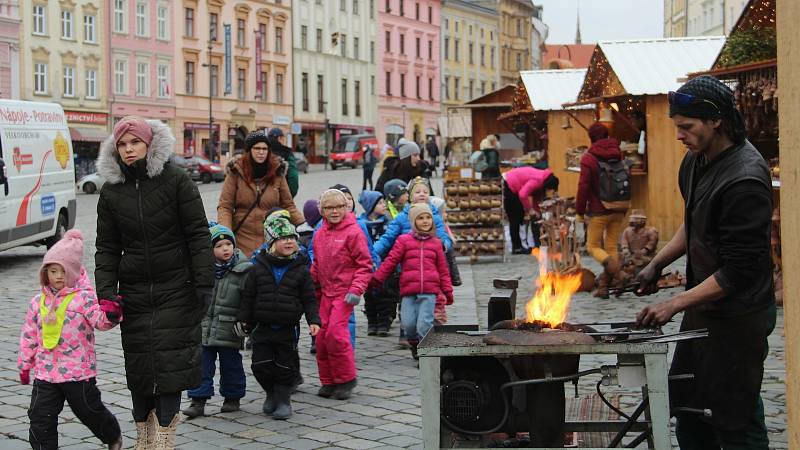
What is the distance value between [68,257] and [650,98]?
42.2ft

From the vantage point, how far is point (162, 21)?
2539 inches

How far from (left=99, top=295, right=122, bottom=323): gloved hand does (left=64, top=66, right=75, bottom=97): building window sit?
5271cm

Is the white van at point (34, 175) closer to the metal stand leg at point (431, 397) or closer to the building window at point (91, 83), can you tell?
the metal stand leg at point (431, 397)

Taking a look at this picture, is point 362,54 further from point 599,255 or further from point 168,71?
point 599,255

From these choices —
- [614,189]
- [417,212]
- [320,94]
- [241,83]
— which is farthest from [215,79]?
[417,212]

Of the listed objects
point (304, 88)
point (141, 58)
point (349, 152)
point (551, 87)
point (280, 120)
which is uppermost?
point (141, 58)

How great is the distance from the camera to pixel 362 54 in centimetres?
8756

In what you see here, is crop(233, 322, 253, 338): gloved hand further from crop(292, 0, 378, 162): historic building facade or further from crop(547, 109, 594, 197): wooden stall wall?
crop(292, 0, 378, 162): historic building facade

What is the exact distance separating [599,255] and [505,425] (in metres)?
8.61

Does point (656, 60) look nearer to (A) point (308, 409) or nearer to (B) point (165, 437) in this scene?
(A) point (308, 409)

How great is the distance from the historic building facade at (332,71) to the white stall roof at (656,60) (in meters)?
55.9

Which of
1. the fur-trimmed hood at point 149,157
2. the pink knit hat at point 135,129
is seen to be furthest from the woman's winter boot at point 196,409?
the pink knit hat at point 135,129

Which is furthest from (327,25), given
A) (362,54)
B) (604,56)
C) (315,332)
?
(315,332)

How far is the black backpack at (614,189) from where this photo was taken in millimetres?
14023
